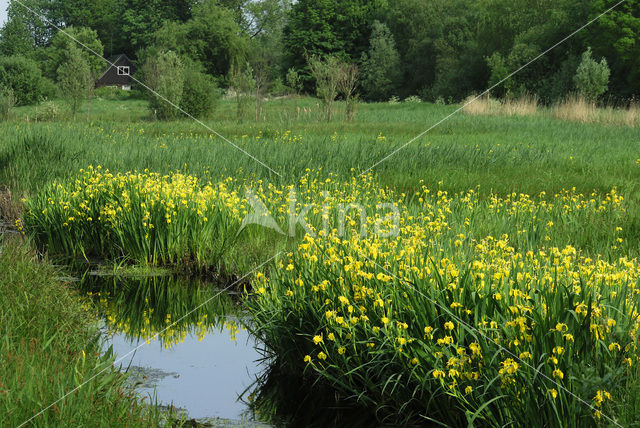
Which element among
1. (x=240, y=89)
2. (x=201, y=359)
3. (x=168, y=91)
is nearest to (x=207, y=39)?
(x=168, y=91)

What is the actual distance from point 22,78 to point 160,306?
54.3 meters

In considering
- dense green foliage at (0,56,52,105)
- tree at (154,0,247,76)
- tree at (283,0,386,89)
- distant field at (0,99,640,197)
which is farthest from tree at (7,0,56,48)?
distant field at (0,99,640,197)

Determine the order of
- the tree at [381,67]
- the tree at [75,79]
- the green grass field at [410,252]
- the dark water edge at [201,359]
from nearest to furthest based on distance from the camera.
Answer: the green grass field at [410,252] < the dark water edge at [201,359] < the tree at [75,79] < the tree at [381,67]

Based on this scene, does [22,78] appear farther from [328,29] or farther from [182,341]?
[182,341]

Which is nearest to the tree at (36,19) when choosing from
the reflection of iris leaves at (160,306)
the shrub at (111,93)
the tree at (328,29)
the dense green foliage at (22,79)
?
the shrub at (111,93)

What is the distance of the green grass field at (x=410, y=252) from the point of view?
4188 millimetres

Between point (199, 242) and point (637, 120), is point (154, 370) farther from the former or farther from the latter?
point (637, 120)

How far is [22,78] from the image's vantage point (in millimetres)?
55781

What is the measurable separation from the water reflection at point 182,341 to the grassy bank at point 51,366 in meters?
0.46

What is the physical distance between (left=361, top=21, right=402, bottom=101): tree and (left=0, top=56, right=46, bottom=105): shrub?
2856cm

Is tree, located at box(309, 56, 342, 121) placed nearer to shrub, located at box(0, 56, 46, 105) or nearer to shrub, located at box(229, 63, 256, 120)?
shrub, located at box(229, 63, 256, 120)

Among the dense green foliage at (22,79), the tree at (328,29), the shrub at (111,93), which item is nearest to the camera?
the dense green foliage at (22,79)

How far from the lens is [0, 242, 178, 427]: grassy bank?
3652mm

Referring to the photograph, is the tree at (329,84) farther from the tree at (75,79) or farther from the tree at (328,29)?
the tree at (328,29)
